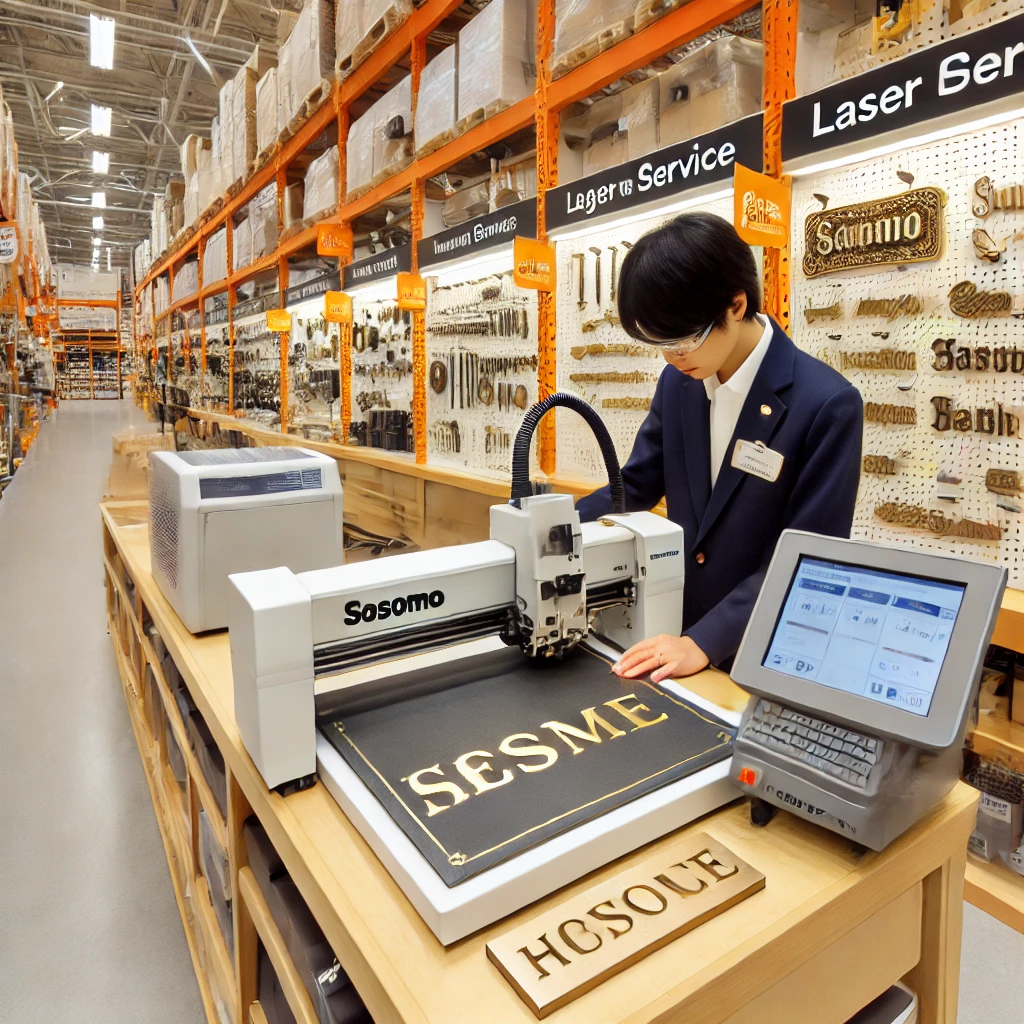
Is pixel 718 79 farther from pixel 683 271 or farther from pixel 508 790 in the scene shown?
pixel 508 790

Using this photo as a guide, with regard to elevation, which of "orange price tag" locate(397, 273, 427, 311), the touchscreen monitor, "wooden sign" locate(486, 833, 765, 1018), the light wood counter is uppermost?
"orange price tag" locate(397, 273, 427, 311)

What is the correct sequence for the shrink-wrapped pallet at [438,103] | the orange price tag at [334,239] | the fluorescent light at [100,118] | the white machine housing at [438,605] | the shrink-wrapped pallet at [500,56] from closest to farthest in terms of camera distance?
the white machine housing at [438,605] < the shrink-wrapped pallet at [500,56] < the shrink-wrapped pallet at [438,103] < the orange price tag at [334,239] < the fluorescent light at [100,118]

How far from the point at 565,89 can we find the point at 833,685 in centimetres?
294

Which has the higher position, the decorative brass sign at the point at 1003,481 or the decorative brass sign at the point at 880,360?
the decorative brass sign at the point at 880,360

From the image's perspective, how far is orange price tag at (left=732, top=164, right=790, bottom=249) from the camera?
6.99ft

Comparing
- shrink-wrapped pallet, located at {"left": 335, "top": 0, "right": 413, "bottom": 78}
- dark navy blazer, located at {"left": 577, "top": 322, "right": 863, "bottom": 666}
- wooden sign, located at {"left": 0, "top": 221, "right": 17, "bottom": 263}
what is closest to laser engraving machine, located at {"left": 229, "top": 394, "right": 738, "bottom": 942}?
dark navy blazer, located at {"left": 577, "top": 322, "right": 863, "bottom": 666}

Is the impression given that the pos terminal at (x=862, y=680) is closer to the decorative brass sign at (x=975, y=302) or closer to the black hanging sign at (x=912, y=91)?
the decorative brass sign at (x=975, y=302)

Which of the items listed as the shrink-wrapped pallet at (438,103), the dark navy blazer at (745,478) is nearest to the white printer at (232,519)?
the dark navy blazer at (745,478)

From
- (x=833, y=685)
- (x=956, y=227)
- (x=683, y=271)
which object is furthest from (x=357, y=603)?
(x=956, y=227)

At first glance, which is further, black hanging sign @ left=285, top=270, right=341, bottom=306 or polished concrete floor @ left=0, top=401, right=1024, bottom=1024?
black hanging sign @ left=285, top=270, right=341, bottom=306

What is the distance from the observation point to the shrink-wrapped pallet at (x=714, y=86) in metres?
2.63

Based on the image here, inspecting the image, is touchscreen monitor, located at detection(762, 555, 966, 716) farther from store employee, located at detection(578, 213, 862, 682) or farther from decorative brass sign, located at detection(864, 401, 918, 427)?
decorative brass sign, located at detection(864, 401, 918, 427)

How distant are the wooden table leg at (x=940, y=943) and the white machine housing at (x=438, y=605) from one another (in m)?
0.56

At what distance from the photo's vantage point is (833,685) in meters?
0.86
